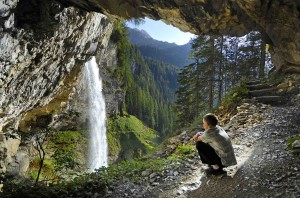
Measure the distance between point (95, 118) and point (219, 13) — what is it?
27.6 meters

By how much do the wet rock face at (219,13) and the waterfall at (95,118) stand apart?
20915mm

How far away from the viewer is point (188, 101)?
27.3 metres

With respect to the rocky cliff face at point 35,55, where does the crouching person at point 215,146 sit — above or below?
below

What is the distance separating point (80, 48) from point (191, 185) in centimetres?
1120

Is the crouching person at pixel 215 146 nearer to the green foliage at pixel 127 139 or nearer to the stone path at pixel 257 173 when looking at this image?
the stone path at pixel 257 173

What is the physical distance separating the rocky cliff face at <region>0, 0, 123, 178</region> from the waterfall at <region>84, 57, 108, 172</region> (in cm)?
1220

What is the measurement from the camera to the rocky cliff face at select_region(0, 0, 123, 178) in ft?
29.9

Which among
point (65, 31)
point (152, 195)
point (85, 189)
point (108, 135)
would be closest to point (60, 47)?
point (65, 31)

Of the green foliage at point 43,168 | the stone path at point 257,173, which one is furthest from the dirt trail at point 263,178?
the green foliage at point 43,168

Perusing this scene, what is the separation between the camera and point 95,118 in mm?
34969

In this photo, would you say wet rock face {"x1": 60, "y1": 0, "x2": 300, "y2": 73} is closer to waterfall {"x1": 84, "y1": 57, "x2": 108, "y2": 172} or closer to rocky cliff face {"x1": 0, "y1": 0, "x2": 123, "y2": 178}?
rocky cliff face {"x1": 0, "y1": 0, "x2": 123, "y2": 178}

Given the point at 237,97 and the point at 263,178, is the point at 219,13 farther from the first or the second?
the point at 263,178

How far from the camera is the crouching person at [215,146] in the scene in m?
5.97

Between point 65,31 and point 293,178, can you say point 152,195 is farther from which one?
point 65,31
